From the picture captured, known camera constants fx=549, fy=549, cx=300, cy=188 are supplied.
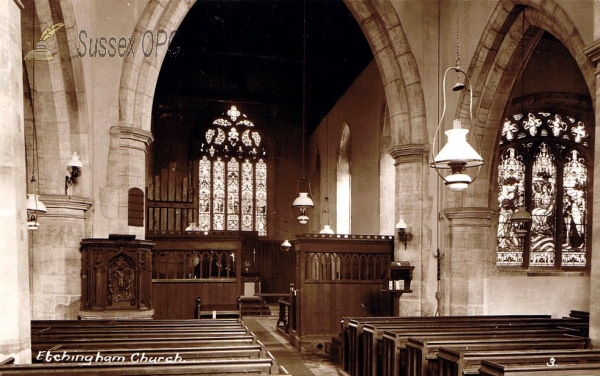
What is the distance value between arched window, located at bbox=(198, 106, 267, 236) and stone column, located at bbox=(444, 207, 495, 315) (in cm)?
1238

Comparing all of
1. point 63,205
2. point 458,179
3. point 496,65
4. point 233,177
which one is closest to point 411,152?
point 496,65

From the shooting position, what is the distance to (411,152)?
10039mm

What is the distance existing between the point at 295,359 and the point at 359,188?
301 inches

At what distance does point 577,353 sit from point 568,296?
28.7 ft

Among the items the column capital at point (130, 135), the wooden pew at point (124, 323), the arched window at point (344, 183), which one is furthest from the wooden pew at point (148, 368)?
the arched window at point (344, 183)

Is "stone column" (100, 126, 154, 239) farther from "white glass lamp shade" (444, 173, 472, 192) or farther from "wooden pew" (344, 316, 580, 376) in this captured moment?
"white glass lamp shade" (444, 173, 472, 192)

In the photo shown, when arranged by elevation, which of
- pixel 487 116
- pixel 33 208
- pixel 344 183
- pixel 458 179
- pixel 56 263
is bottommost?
pixel 56 263

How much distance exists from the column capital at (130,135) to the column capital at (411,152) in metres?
4.51

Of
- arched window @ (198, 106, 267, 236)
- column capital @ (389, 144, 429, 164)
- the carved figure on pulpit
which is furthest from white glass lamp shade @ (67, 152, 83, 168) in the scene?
arched window @ (198, 106, 267, 236)

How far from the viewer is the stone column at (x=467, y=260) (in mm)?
9375

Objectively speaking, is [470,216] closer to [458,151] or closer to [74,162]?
[458,151]

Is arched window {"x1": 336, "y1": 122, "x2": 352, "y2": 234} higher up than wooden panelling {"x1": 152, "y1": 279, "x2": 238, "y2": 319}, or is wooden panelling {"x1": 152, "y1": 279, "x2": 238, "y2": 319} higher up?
arched window {"x1": 336, "y1": 122, "x2": 352, "y2": 234}

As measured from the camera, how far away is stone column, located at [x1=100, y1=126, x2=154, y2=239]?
8430mm

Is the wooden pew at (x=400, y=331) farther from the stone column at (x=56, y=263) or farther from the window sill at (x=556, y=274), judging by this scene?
the window sill at (x=556, y=274)
